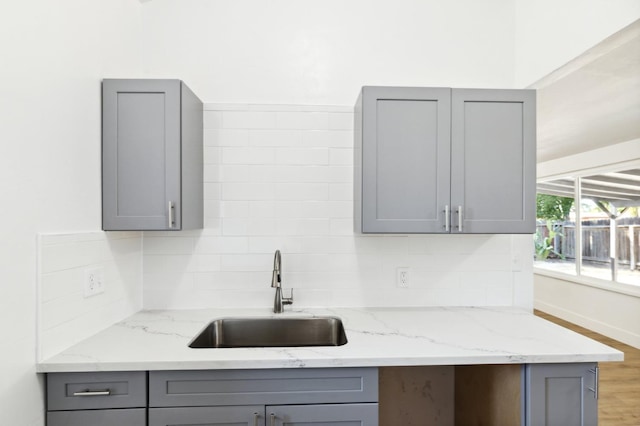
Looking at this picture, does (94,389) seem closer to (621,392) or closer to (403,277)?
(403,277)

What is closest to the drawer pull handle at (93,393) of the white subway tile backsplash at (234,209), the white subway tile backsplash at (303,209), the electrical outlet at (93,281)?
the electrical outlet at (93,281)

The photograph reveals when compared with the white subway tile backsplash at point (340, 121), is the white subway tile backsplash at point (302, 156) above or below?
below

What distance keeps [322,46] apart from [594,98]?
8.00ft

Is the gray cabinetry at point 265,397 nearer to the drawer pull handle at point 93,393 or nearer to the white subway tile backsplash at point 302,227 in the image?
the drawer pull handle at point 93,393

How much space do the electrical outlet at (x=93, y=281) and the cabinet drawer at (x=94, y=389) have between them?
0.36m

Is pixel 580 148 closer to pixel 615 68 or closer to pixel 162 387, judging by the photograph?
pixel 615 68

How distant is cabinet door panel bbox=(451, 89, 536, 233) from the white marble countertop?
50 cm

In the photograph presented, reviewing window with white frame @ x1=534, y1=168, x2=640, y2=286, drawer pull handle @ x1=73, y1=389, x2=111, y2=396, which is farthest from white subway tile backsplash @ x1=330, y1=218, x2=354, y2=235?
window with white frame @ x1=534, y1=168, x2=640, y2=286

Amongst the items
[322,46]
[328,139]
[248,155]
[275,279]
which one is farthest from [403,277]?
[322,46]

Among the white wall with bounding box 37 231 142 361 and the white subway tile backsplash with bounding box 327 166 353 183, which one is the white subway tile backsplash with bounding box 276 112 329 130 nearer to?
the white subway tile backsplash with bounding box 327 166 353 183

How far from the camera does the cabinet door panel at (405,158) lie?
189 centimetres

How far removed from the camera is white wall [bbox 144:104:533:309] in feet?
7.15

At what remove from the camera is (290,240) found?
221 centimetres

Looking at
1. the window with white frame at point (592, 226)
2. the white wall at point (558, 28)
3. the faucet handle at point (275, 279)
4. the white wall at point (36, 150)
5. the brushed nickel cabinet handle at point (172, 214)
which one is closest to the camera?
the white wall at point (36, 150)
